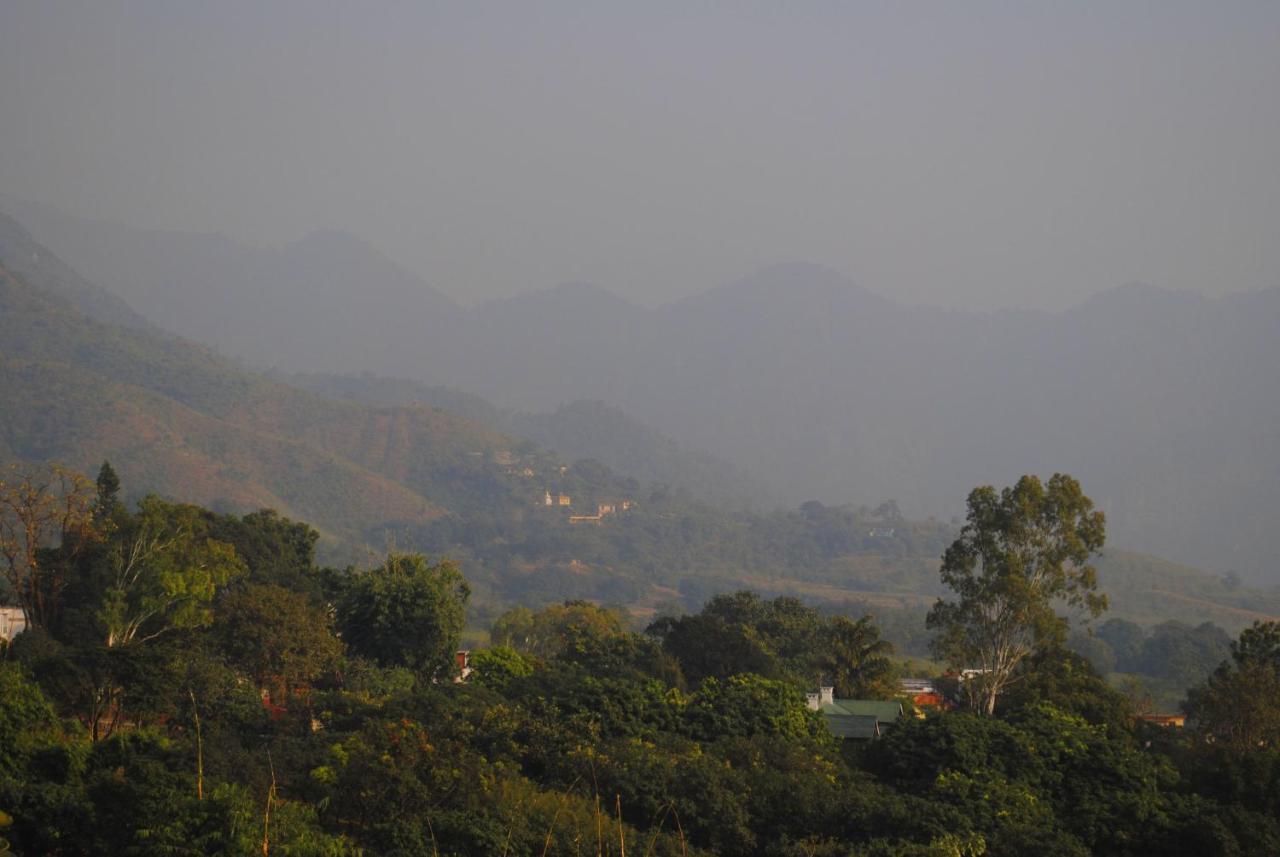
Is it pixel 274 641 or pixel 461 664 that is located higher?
pixel 274 641

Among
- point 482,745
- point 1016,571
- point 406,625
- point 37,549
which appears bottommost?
point 482,745

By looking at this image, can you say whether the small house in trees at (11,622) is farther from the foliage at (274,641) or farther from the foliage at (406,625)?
the foliage at (406,625)

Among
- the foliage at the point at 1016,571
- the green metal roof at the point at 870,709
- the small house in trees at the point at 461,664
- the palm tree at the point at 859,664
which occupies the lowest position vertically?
the small house in trees at the point at 461,664

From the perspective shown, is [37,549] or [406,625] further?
[406,625]

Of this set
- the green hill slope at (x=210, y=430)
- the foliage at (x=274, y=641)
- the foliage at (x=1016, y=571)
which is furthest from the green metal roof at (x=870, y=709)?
the green hill slope at (x=210, y=430)

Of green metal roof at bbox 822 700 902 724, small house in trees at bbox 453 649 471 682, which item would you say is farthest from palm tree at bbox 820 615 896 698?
small house in trees at bbox 453 649 471 682

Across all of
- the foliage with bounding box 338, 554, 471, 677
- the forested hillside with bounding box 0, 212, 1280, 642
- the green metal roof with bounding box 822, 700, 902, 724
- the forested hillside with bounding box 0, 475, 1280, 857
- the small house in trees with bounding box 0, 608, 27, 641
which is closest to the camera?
the forested hillside with bounding box 0, 475, 1280, 857

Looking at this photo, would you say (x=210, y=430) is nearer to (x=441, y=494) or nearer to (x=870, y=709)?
(x=441, y=494)

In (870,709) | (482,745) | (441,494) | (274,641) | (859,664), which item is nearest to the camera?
(482,745)

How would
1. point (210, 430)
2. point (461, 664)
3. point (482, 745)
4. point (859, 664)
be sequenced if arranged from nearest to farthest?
point (482, 745), point (859, 664), point (461, 664), point (210, 430)

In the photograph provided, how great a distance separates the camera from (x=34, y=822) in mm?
13602

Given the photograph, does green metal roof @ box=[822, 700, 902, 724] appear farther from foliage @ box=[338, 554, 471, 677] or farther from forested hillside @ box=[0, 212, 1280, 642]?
forested hillside @ box=[0, 212, 1280, 642]

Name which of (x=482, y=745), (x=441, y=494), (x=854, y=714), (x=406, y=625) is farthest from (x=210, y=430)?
(x=482, y=745)

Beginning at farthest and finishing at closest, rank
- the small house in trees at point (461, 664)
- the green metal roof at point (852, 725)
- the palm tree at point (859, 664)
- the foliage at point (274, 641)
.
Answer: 1. the palm tree at point (859, 664)
2. the small house in trees at point (461, 664)
3. the foliage at point (274, 641)
4. the green metal roof at point (852, 725)
